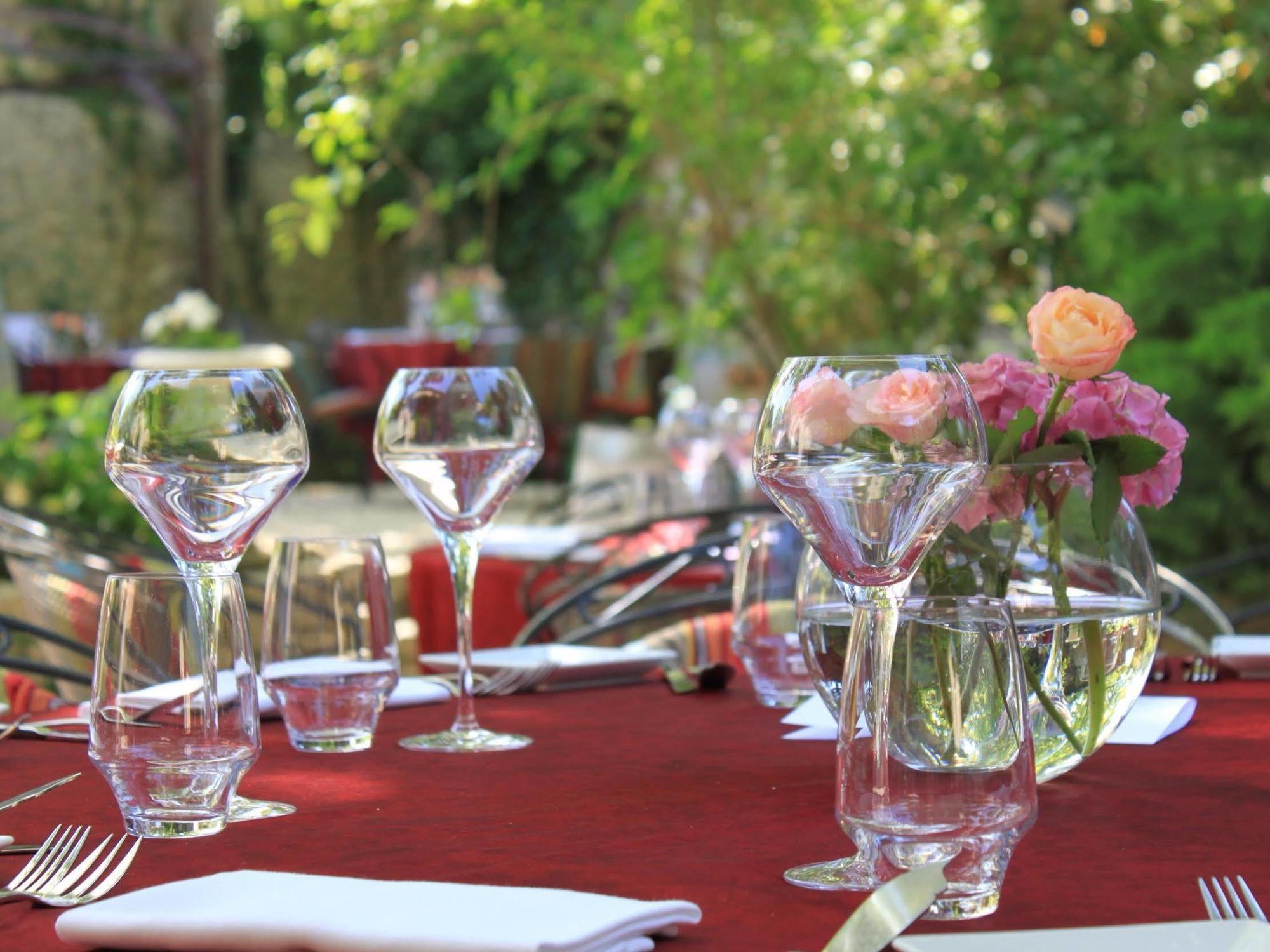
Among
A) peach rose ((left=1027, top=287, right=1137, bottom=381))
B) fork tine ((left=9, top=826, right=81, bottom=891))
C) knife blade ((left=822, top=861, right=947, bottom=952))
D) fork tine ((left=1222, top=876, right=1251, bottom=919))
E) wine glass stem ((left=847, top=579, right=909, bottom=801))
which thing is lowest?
fork tine ((left=9, top=826, right=81, bottom=891))

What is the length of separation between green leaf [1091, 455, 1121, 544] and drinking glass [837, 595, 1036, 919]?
295 mm

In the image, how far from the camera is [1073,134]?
4676mm

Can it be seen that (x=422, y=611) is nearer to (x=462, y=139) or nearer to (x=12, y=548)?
(x=12, y=548)

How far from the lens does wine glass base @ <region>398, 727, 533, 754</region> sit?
1.13 meters

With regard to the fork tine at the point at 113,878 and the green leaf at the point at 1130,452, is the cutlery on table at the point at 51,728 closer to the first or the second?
the fork tine at the point at 113,878

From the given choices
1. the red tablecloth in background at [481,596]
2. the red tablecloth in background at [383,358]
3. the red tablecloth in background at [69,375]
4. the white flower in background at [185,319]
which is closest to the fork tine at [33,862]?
the red tablecloth in background at [481,596]

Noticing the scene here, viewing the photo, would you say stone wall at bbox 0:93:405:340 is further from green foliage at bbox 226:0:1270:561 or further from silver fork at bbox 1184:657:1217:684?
silver fork at bbox 1184:657:1217:684

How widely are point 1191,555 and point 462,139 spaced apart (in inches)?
480

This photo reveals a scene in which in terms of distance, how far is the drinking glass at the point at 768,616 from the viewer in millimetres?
1304

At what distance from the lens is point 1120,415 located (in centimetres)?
99

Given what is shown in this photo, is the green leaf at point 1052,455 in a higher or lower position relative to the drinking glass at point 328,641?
higher

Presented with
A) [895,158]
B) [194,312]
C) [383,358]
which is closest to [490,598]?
[895,158]

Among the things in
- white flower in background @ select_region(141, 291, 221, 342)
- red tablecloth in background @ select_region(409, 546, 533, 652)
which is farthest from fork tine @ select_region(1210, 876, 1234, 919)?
white flower in background @ select_region(141, 291, 221, 342)

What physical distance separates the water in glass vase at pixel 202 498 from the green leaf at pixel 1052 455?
446mm
